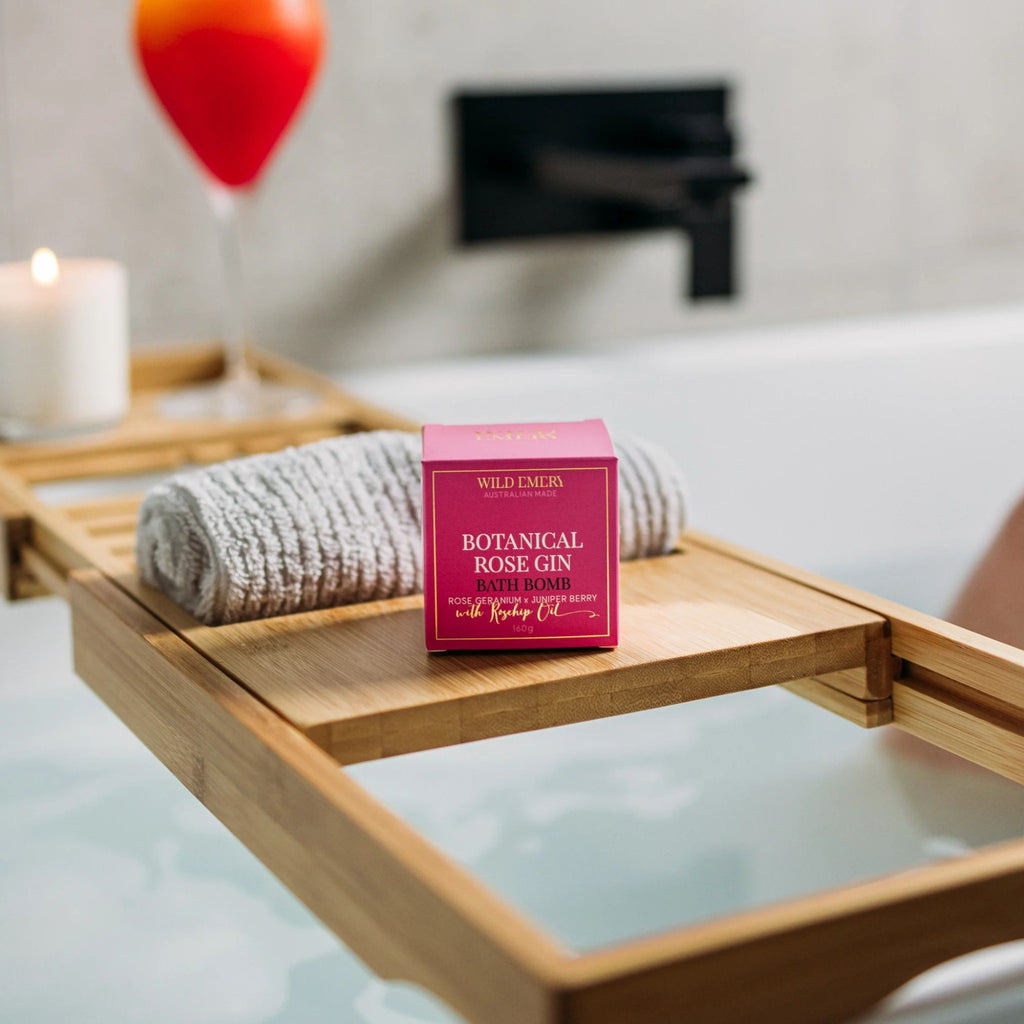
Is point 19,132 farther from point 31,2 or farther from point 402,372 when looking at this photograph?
point 402,372

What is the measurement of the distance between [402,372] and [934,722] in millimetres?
955

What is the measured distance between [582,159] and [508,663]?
0.87 meters

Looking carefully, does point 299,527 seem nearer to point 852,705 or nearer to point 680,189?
point 852,705

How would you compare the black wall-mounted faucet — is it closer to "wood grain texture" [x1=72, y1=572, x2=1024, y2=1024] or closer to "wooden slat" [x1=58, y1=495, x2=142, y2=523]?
"wooden slat" [x1=58, y1=495, x2=142, y2=523]

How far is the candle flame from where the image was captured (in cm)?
101

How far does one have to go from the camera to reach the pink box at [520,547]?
1.97 ft

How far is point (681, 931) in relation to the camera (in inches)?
15.6

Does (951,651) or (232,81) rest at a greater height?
(232,81)

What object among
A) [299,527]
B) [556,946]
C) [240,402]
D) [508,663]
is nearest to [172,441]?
[240,402]

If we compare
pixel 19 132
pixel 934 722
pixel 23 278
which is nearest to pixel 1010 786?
pixel 934 722

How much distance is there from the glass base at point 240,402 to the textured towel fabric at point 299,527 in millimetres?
374

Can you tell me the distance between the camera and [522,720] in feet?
1.91

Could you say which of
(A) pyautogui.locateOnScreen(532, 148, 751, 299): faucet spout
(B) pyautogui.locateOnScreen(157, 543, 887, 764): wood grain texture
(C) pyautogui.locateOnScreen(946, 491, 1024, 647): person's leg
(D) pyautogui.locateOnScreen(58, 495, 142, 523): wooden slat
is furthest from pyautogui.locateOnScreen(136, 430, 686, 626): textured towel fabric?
(A) pyautogui.locateOnScreen(532, 148, 751, 299): faucet spout

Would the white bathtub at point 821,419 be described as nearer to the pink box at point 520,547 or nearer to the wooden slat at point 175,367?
the wooden slat at point 175,367
